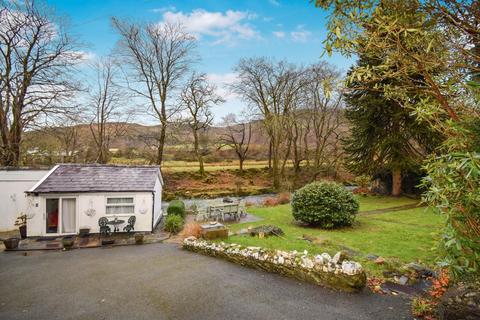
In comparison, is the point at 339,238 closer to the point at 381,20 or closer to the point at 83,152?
the point at 381,20

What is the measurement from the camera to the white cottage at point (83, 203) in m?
13.7

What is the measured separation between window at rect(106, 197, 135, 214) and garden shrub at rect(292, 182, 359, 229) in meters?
8.46

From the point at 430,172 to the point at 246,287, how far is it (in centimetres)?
503

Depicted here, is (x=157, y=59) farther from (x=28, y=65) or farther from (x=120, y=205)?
(x=120, y=205)

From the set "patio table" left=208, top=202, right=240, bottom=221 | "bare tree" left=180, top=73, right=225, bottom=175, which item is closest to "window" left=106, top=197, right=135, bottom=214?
"patio table" left=208, top=202, right=240, bottom=221

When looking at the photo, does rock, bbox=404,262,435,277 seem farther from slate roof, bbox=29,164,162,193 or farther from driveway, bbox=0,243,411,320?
slate roof, bbox=29,164,162,193

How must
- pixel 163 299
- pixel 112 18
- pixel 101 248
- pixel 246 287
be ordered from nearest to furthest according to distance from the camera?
pixel 163 299, pixel 246 287, pixel 101 248, pixel 112 18

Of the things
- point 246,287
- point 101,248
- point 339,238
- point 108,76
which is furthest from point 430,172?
point 108,76

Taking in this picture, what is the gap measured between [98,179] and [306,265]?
12.2m

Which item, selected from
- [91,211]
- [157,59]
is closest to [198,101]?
[157,59]

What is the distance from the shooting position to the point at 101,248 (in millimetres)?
11961

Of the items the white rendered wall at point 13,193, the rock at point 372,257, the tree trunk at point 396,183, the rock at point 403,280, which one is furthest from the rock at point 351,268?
the white rendered wall at point 13,193

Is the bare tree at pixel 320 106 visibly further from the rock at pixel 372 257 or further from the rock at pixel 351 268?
the rock at pixel 351 268

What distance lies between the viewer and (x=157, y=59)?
2800 centimetres
